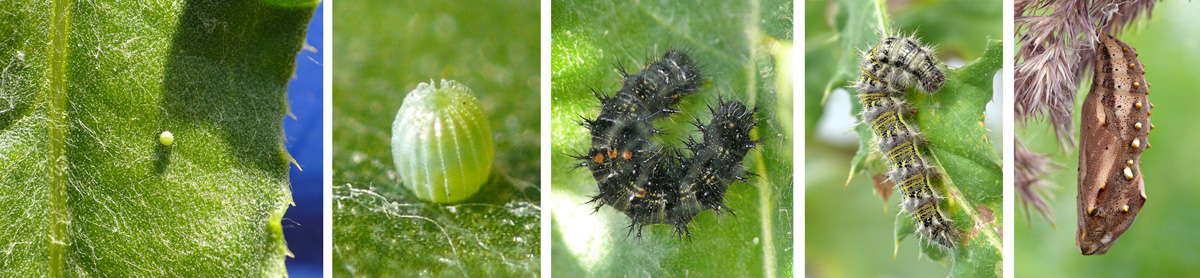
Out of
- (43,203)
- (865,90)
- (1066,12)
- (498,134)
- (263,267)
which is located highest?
(1066,12)

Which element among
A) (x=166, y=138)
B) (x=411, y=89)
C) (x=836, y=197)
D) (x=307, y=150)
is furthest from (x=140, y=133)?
(x=836, y=197)

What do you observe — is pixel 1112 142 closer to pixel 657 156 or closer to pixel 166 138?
pixel 657 156

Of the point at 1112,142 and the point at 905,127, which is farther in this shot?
the point at 905,127

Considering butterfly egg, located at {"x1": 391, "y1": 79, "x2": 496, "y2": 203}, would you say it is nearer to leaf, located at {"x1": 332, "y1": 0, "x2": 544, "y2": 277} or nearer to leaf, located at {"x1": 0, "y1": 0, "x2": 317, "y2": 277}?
leaf, located at {"x1": 332, "y1": 0, "x2": 544, "y2": 277}

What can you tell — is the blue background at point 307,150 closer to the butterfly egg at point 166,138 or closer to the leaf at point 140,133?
the leaf at point 140,133

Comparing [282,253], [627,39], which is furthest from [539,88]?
[282,253]

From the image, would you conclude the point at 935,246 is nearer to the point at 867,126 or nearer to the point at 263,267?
the point at 867,126

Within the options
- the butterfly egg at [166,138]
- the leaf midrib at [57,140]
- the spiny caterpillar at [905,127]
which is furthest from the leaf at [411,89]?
the spiny caterpillar at [905,127]
